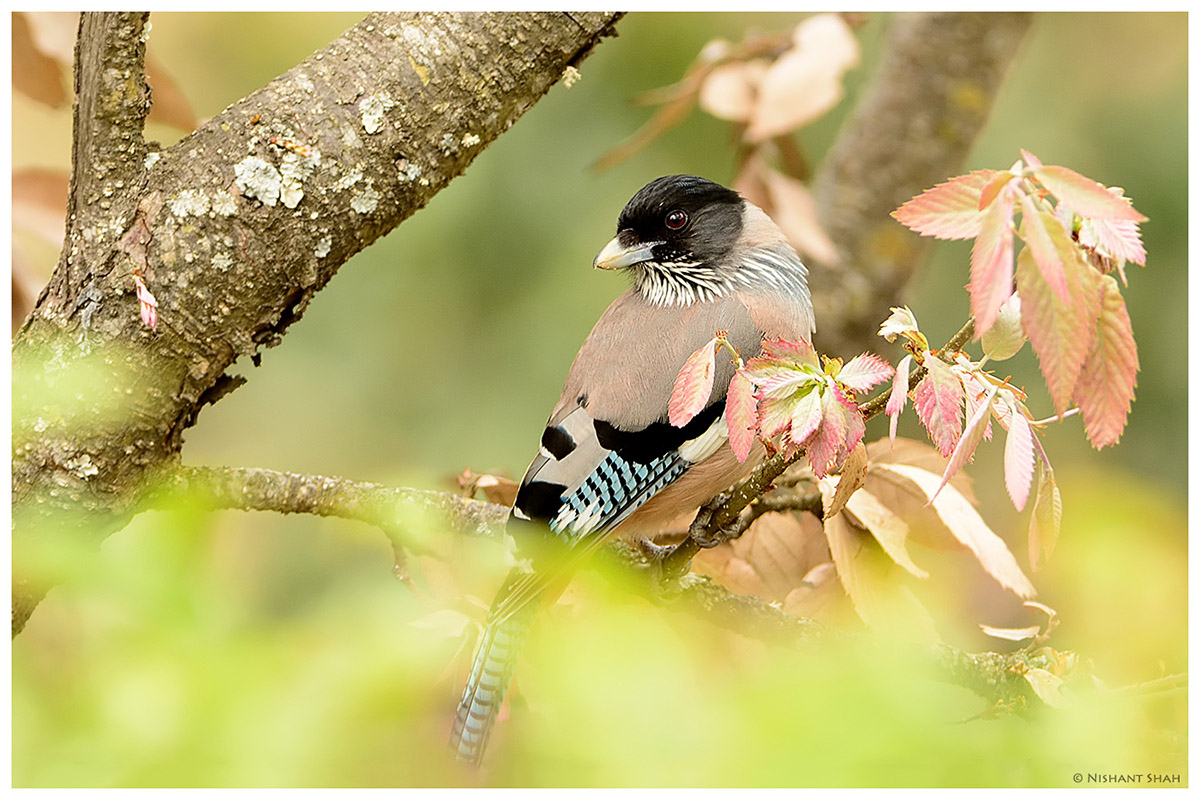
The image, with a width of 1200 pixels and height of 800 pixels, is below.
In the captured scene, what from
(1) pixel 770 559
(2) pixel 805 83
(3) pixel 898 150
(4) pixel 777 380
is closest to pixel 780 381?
(4) pixel 777 380

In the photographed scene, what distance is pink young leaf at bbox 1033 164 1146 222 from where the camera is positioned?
635 mm

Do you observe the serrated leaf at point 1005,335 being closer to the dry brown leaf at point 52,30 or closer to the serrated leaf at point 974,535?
the serrated leaf at point 974,535

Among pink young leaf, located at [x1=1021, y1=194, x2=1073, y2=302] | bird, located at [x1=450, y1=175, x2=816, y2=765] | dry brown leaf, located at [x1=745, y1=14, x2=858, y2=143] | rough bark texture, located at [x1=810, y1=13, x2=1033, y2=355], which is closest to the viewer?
pink young leaf, located at [x1=1021, y1=194, x2=1073, y2=302]

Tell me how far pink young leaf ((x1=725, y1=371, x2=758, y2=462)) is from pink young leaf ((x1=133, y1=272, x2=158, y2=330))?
0.60 m

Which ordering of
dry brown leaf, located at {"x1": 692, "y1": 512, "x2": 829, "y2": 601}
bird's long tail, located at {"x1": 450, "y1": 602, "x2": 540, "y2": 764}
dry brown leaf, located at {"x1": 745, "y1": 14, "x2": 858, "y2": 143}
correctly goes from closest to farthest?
bird's long tail, located at {"x1": 450, "y1": 602, "x2": 540, "y2": 764}
dry brown leaf, located at {"x1": 692, "y1": 512, "x2": 829, "y2": 601}
dry brown leaf, located at {"x1": 745, "y1": 14, "x2": 858, "y2": 143}

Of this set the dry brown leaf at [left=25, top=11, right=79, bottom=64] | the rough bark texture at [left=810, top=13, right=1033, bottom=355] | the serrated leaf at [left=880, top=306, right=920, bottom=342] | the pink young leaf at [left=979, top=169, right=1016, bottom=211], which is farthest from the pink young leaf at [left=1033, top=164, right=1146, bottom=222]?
the rough bark texture at [left=810, top=13, right=1033, bottom=355]

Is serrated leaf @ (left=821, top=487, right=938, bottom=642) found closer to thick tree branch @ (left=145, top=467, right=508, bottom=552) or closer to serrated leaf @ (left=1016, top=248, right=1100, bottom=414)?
thick tree branch @ (left=145, top=467, right=508, bottom=552)

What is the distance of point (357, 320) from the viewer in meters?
2.52

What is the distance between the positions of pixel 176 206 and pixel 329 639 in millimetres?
557

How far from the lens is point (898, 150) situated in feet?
6.33

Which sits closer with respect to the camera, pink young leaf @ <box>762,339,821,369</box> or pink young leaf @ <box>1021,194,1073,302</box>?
pink young leaf @ <box>1021,194,1073,302</box>

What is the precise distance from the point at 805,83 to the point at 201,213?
83 centimetres
